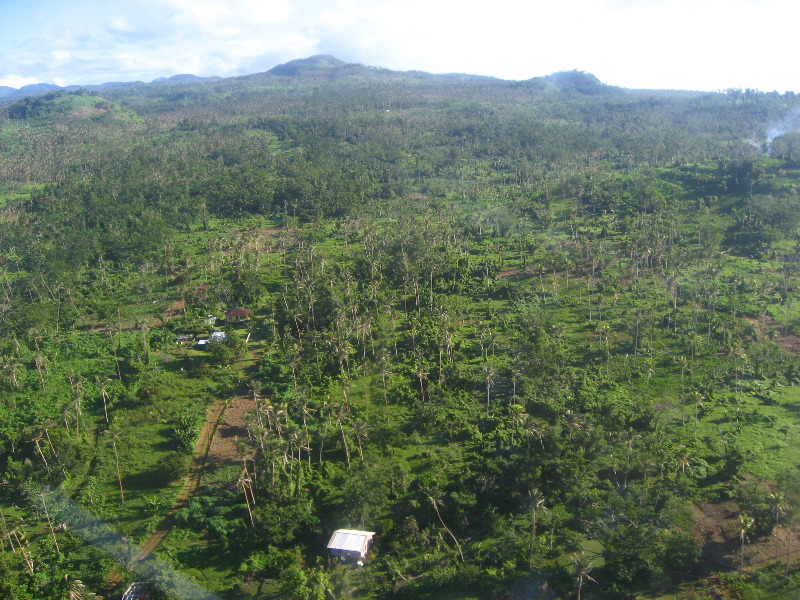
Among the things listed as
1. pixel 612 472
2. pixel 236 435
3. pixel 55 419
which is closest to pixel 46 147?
pixel 55 419

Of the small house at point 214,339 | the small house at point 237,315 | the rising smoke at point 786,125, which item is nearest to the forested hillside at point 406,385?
the small house at point 214,339

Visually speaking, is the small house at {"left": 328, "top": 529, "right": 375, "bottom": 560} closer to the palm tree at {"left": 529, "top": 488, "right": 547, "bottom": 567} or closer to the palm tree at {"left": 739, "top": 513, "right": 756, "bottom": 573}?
the palm tree at {"left": 529, "top": 488, "right": 547, "bottom": 567}

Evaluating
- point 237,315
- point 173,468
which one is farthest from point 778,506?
point 237,315

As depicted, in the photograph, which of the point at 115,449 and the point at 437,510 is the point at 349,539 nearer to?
the point at 437,510

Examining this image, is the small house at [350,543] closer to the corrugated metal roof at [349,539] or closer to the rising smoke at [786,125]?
the corrugated metal roof at [349,539]

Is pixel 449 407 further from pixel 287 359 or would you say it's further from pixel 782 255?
pixel 782 255

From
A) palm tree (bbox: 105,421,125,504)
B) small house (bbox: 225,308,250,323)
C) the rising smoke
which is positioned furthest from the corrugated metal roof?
the rising smoke
